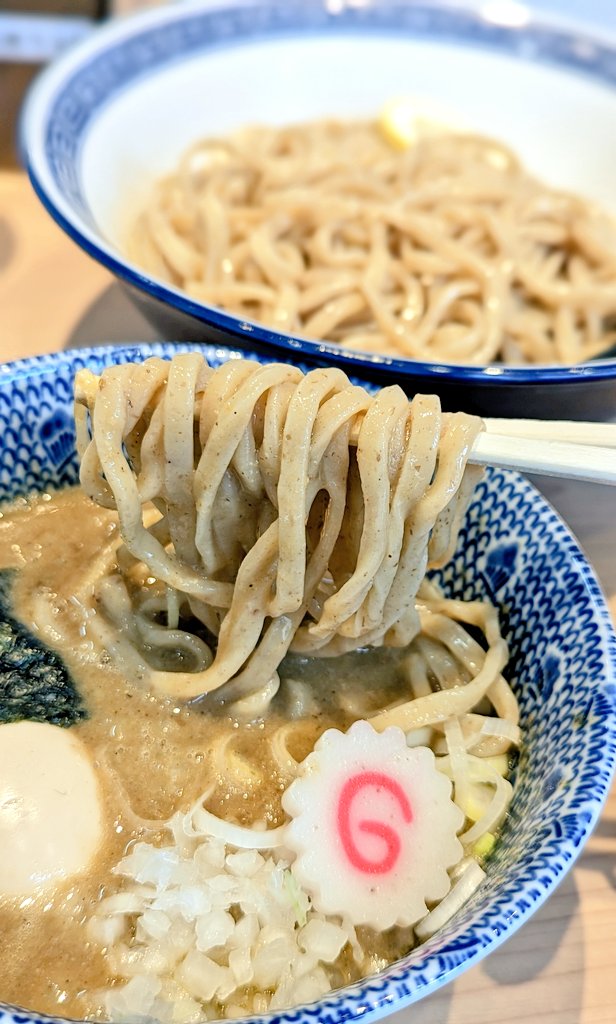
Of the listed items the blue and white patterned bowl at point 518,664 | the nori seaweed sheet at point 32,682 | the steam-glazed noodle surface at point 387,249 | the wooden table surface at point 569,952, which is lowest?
the wooden table surface at point 569,952

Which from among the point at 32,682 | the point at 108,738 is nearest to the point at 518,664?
the point at 108,738

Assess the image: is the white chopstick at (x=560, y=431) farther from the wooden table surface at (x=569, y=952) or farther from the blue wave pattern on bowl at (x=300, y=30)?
the blue wave pattern on bowl at (x=300, y=30)

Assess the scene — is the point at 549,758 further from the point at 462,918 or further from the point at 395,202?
the point at 395,202

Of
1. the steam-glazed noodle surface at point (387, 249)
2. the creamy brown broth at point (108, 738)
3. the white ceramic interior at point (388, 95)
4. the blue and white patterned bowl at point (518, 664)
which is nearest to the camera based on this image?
the blue and white patterned bowl at point (518, 664)

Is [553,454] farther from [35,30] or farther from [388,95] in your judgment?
Answer: [35,30]

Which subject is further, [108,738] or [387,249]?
[387,249]

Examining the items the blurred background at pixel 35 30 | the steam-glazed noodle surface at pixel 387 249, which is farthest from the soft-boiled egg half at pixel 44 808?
the blurred background at pixel 35 30
